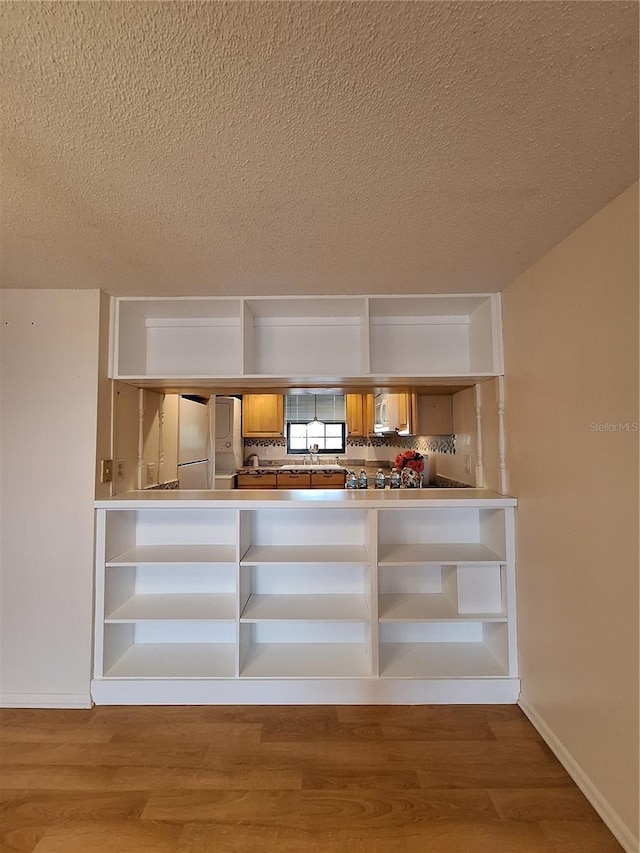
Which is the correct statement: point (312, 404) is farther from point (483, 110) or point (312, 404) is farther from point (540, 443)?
point (483, 110)

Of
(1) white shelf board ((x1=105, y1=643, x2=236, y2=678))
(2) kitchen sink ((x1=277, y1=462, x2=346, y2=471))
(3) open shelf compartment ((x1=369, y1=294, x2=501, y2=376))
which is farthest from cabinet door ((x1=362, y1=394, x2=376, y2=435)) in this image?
(1) white shelf board ((x1=105, y1=643, x2=236, y2=678))

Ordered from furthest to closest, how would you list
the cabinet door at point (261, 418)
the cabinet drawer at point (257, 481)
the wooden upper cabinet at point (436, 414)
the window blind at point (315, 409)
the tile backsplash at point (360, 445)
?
1. the window blind at point (315, 409)
2. the cabinet door at point (261, 418)
3. the cabinet drawer at point (257, 481)
4. the tile backsplash at point (360, 445)
5. the wooden upper cabinet at point (436, 414)

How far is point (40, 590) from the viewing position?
6.52 ft

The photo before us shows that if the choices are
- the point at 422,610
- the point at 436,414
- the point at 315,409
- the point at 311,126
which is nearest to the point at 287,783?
the point at 422,610

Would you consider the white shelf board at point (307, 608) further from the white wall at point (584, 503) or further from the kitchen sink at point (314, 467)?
the kitchen sink at point (314, 467)

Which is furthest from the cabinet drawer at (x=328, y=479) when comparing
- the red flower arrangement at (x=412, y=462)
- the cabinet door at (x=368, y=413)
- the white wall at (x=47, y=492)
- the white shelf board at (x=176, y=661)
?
the white wall at (x=47, y=492)

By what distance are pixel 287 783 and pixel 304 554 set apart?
917 millimetres

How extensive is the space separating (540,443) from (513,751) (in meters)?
1.28

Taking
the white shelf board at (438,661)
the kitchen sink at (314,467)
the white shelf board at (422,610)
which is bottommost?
the white shelf board at (438,661)

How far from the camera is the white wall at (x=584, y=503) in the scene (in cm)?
126

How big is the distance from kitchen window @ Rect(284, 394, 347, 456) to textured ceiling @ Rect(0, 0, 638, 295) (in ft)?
13.1

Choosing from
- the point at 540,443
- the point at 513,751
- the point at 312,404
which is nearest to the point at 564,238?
the point at 540,443

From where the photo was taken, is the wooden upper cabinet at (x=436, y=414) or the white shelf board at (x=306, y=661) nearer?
the white shelf board at (x=306, y=661)

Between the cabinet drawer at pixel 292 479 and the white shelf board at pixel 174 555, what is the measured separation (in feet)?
8.90
